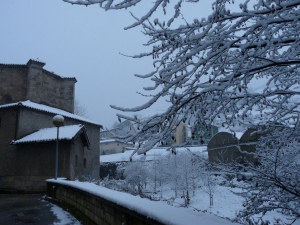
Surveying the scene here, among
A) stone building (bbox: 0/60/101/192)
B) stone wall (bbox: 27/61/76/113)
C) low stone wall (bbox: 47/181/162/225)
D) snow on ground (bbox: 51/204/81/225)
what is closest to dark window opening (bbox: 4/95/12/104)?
stone building (bbox: 0/60/101/192)

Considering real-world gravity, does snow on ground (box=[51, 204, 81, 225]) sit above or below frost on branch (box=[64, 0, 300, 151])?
below

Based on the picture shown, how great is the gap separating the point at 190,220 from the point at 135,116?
144cm

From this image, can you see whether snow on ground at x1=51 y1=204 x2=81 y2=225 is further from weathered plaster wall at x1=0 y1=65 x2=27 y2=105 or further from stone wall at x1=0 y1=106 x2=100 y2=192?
weathered plaster wall at x1=0 y1=65 x2=27 y2=105

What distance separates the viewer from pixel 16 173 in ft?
63.3

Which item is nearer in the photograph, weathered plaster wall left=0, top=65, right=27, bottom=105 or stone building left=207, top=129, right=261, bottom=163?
stone building left=207, top=129, right=261, bottom=163

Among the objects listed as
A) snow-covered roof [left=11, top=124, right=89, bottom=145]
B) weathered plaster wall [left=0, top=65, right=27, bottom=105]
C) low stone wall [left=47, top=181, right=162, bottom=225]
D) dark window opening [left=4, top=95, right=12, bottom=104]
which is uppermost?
weathered plaster wall [left=0, top=65, right=27, bottom=105]

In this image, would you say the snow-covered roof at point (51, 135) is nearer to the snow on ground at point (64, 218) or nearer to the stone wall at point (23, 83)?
the stone wall at point (23, 83)

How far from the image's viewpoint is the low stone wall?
339cm

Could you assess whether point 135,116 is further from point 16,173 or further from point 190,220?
point 16,173

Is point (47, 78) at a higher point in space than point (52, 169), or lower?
higher

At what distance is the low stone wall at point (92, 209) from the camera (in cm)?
339

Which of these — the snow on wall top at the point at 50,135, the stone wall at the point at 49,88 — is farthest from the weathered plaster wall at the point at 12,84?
the snow on wall top at the point at 50,135

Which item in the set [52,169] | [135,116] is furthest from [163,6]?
[52,169]

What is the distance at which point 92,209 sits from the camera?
5492 millimetres
